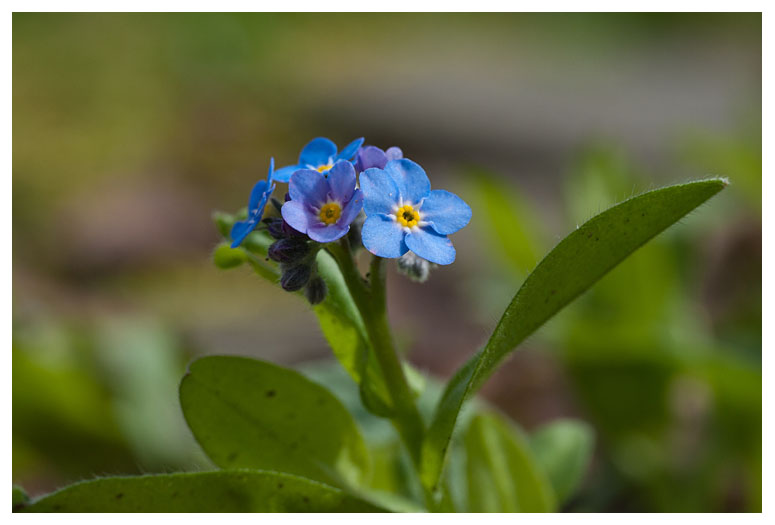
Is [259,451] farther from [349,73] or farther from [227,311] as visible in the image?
[349,73]

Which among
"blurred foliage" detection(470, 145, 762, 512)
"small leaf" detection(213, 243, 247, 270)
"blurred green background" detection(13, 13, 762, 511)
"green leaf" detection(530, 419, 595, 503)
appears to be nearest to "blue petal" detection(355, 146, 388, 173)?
"small leaf" detection(213, 243, 247, 270)

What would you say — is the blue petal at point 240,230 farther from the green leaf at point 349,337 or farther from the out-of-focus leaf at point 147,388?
the out-of-focus leaf at point 147,388

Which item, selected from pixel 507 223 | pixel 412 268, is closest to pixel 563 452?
pixel 412 268

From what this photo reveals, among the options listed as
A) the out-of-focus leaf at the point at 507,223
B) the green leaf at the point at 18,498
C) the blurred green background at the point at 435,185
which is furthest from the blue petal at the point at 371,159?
the out-of-focus leaf at the point at 507,223

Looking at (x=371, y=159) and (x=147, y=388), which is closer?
(x=371, y=159)

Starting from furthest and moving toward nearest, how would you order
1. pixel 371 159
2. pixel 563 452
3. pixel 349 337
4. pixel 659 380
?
pixel 659 380 → pixel 563 452 → pixel 349 337 → pixel 371 159

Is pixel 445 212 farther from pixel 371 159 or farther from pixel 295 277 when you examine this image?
pixel 295 277

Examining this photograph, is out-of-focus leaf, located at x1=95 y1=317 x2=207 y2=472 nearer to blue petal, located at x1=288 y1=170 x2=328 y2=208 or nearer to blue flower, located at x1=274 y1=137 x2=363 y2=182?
blue flower, located at x1=274 y1=137 x2=363 y2=182
